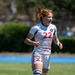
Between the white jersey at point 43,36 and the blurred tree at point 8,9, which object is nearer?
the white jersey at point 43,36

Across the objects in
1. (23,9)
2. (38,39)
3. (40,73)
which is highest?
(38,39)

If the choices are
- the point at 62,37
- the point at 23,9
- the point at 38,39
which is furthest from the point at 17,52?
the point at 23,9

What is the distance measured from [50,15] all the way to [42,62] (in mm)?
1071

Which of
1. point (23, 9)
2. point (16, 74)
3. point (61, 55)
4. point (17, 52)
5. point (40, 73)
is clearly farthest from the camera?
point (23, 9)

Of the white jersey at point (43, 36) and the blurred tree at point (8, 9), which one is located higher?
the white jersey at point (43, 36)

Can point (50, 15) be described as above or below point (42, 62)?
above

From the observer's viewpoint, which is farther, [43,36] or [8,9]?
[8,9]

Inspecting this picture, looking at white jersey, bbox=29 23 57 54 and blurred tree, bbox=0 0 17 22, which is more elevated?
white jersey, bbox=29 23 57 54

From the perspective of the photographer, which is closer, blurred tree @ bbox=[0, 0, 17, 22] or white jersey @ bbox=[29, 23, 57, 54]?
white jersey @ bbox=[29, 23, 57, 54]

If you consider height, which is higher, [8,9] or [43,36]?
[43,36]

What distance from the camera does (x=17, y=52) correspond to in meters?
34.8

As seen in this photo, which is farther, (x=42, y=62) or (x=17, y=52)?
(x=17, y=52)

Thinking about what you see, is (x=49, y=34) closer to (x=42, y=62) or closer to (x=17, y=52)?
(x=42, y=62)

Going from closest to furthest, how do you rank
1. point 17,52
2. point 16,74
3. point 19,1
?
1. point 16,74
2. point 17,52
3. point 19,1
